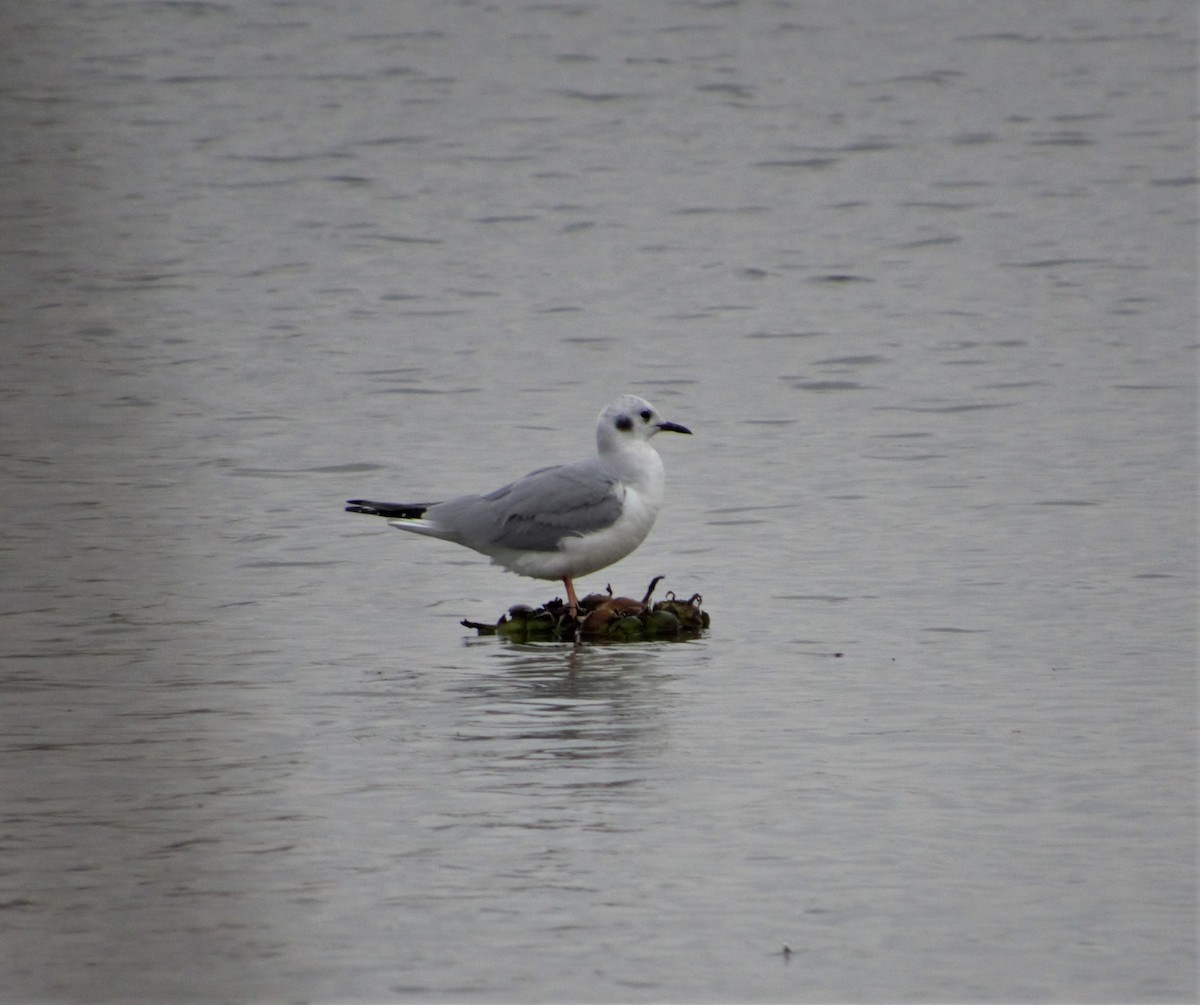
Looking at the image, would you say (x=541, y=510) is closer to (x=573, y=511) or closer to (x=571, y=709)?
(x=573, y=511)

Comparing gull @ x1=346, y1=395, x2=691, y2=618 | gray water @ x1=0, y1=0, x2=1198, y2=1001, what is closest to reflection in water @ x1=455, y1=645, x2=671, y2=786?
gray water @ x1=0, y1=0, x2=1198, y2=1001

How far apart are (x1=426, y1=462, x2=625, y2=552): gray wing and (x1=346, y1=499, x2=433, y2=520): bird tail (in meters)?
0.11

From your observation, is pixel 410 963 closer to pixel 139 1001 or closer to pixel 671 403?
pixel 139 1001

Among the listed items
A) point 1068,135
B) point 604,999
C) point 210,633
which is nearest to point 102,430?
point 604,999

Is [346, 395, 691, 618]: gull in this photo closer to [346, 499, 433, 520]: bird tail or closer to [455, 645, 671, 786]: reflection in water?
[346, 499, 433, 520]: bird tail

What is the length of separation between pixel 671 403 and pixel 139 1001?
8979 mm

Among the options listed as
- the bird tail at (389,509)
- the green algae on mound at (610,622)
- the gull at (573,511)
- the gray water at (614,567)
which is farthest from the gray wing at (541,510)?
the gray water at (614,567)

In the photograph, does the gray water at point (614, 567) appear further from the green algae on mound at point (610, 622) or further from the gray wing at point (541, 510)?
the gray wing at point (541, 510)

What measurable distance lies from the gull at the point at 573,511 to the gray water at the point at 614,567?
38 centimetres

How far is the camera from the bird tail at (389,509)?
7430 millimetres

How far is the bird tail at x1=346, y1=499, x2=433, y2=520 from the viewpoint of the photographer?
7.43 meters

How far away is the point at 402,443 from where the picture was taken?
32.6 ft

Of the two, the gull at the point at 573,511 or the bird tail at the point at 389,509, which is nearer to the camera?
the gull at the point at 573,511

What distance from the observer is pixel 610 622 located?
6859mm
